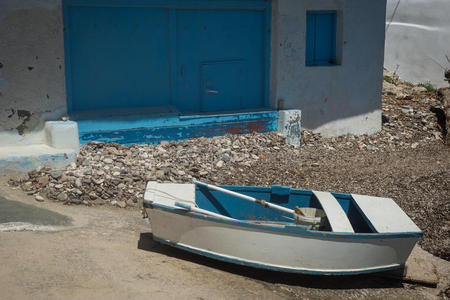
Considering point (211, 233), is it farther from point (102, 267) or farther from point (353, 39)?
point (353, 39)

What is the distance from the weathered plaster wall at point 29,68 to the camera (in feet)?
26.1

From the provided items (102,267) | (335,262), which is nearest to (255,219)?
(335,262)

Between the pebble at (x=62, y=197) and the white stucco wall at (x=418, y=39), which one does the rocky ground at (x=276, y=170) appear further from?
the white stucco wall at (x=418, y=39)

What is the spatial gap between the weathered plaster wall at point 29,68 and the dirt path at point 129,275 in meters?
1.94

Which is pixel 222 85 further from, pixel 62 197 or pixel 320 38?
pixel 62 197

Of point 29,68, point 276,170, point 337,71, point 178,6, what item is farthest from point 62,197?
point 337,71

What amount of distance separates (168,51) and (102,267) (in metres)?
4.52

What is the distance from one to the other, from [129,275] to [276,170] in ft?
12.5

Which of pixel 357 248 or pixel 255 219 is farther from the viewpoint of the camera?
pixel 255 219

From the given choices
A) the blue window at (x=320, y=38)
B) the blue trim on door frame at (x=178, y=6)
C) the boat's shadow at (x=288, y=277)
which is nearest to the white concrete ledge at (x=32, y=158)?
the blue trim on door frame at (x=178, y=6)

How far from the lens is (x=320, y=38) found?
10852 millimetres

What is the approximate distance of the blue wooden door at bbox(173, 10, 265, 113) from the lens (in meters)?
9.60

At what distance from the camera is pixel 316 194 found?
6.64m

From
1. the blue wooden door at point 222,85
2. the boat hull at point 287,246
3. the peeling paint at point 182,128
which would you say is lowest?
the boat hull at point 287,246
